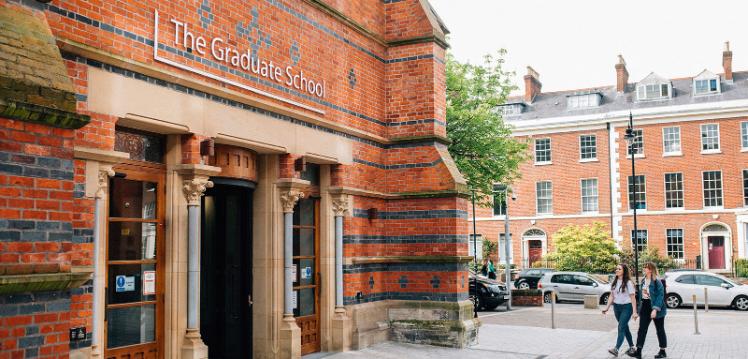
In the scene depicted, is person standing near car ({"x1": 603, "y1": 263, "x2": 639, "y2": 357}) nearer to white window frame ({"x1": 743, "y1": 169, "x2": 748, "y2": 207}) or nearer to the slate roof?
white window frame ({"x1": 743, "y1": 169, "x2": 748, "y2": 207})

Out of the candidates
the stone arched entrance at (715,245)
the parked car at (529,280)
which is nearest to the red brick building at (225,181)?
the parked car at (529,280)

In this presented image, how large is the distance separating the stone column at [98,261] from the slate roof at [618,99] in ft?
132

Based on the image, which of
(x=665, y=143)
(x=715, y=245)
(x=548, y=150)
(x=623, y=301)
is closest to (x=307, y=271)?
(x=623, y=301)

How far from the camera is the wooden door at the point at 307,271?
10992 millimetres

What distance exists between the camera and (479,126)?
22.8 m

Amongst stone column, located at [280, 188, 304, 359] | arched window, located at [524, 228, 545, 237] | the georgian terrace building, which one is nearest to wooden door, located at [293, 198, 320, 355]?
stone column, located at [280, 188, 304, 359]

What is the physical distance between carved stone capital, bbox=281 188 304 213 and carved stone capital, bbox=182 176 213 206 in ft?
6.39

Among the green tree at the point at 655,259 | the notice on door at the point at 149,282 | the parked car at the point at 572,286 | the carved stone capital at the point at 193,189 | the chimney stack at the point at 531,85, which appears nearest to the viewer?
the notice on door at the point at 149,282

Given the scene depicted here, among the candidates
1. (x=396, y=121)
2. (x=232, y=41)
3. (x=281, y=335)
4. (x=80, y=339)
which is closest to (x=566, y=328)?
(x=396, y=121)

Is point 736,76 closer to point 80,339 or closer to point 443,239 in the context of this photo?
point 443,239

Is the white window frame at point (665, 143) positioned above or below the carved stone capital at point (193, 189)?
above

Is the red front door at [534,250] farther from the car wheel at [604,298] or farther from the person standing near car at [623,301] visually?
the person standing near car at [623,301]

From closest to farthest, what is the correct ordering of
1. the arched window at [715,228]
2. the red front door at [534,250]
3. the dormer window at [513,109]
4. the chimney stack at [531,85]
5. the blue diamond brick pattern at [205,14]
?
the blue diamond brick pattern at [205,14] < the arched window at [715,228] < the red front door at [534,250] < the dormer window at [513,109] < the chimney stack at [531,85]

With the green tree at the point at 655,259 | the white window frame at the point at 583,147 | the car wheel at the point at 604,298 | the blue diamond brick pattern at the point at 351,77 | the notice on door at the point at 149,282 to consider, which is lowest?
the car wheel at the point at 604,298
